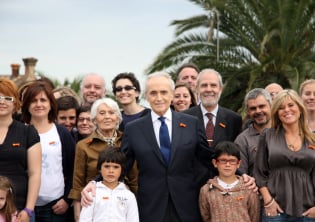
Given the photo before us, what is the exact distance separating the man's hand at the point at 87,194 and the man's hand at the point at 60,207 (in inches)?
23.3

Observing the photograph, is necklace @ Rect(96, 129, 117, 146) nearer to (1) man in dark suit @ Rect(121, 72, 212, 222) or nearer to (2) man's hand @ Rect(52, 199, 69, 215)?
(1) man in dark suit @ Rect(121, 72, 212, 222)

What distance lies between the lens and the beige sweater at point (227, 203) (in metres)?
6.86

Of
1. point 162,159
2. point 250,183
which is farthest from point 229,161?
Result: point 162,159

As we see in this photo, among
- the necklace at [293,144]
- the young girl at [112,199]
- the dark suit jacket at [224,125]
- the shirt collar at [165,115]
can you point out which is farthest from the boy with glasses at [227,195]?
the young girl at [112,199]

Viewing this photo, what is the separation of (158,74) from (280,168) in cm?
162

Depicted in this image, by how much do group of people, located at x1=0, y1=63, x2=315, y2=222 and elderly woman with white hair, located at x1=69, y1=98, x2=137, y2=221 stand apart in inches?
0.4

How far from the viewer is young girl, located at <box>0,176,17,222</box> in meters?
6.46

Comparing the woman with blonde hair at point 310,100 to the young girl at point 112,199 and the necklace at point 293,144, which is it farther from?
the young girl at point 112,199

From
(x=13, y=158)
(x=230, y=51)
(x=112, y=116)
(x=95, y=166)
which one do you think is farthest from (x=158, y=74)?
(x=230, y=51)

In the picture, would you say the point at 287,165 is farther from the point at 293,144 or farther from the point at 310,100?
the point at 310,100

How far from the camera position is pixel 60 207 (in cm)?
717

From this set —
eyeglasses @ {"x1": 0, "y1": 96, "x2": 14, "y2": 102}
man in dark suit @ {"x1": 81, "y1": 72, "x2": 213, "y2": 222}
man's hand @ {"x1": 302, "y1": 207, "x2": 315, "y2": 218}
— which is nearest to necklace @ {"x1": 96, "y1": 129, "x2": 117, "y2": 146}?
man in dark suit @ {"x1": 81, "y1": 72, "x2": 213, "y2": 222}

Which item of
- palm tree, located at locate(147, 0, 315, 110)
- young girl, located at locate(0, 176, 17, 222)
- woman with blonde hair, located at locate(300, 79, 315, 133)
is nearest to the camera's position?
young girl, located at locate(0, 176, 17, 222)

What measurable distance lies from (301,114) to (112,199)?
221 cm
